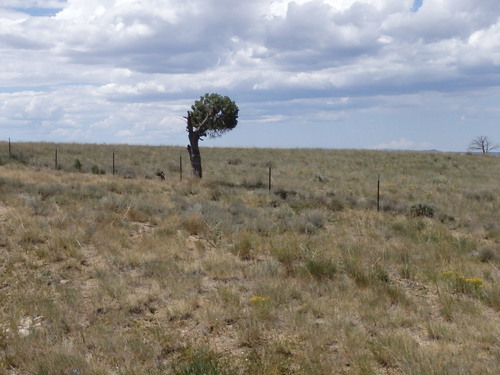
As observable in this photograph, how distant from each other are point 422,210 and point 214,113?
13.3 m

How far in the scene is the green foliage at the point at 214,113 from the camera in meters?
27.8

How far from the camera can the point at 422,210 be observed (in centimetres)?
1895

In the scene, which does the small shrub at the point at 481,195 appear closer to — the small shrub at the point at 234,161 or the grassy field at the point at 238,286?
the grassy field at the point at 238,286

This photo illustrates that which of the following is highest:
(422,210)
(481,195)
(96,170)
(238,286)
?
(96,170)

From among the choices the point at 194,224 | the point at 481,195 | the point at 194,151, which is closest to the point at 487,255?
the point at 194,224

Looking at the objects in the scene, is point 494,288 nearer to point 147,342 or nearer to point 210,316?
point 210,316

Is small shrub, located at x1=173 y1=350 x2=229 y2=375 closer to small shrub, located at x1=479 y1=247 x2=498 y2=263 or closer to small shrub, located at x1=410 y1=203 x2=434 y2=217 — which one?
small shrub, located at x1=479 y1=247 x2=498 y2=263

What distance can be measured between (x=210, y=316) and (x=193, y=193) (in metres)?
13.4

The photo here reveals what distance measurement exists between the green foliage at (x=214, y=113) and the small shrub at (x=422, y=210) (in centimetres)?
1261

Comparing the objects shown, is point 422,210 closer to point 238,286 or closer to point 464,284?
point 464,284

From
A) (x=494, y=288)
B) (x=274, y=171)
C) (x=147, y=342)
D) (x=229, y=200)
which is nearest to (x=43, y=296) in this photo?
(x=147, y=342)

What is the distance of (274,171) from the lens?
34938mm

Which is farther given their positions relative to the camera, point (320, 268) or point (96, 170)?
point (96, 170)

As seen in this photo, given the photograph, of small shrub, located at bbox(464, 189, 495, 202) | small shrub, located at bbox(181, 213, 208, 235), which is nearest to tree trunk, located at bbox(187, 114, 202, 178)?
small shrub, located at bbox(181, 213, 208, 235)
